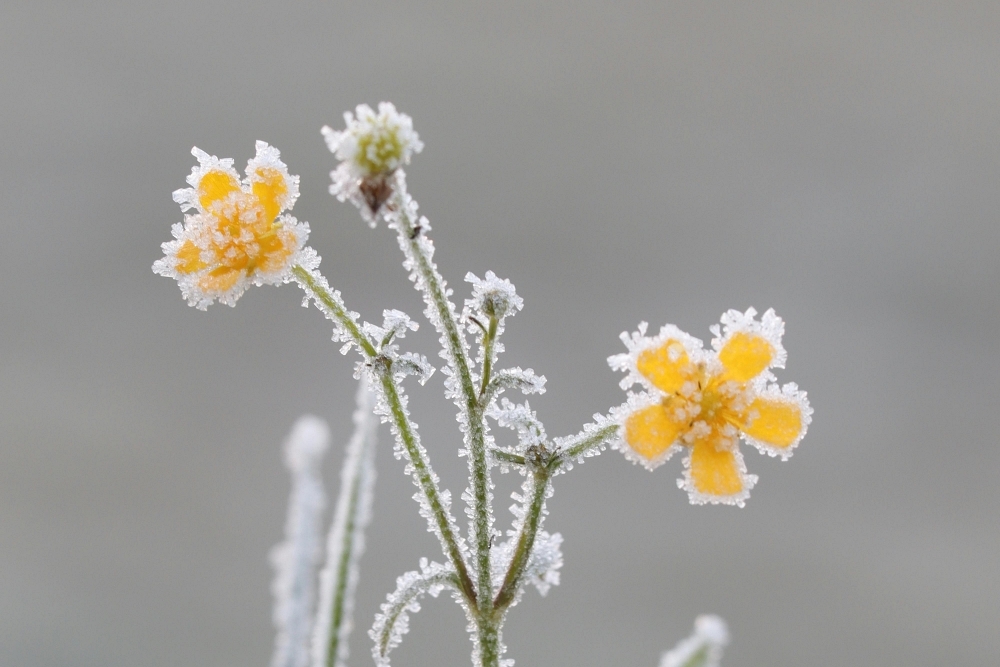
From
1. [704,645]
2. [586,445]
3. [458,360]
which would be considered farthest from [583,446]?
[704,645]

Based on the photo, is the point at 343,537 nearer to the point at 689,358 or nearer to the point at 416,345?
the point at 689,358

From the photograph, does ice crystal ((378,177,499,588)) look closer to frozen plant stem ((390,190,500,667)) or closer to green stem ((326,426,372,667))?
frozen plant stem ((390,190,500,667))

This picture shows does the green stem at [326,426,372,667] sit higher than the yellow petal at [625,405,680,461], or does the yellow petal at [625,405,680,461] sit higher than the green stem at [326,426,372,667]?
the yellow petal at [625,405,680,461]

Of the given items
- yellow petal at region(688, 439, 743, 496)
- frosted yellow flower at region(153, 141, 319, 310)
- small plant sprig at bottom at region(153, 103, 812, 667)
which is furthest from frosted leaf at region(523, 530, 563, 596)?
frosted yellow flower at region(153, 141, 319, 310)

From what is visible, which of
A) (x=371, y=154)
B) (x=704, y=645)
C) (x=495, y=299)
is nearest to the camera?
(x=704, y=645)

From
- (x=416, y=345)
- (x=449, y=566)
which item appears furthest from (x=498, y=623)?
(x=416, y=345)

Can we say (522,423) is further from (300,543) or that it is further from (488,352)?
(300,543)
